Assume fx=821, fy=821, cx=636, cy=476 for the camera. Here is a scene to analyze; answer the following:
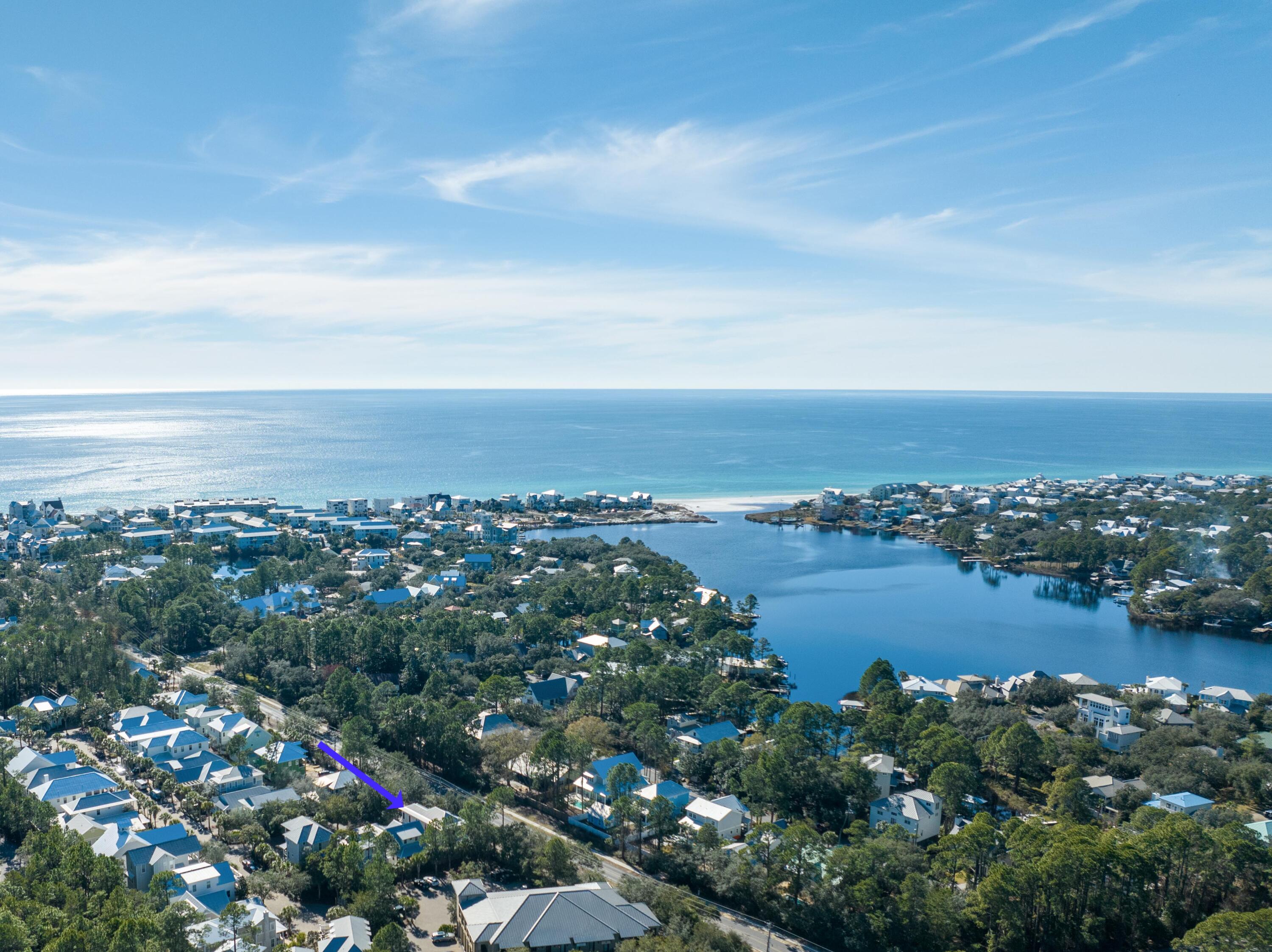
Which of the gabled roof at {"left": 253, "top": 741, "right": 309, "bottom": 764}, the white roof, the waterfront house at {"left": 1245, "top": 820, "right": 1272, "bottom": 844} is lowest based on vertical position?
the white roof

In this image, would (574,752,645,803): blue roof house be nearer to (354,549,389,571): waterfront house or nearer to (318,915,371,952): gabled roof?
(318,915,371,952): gabled roof

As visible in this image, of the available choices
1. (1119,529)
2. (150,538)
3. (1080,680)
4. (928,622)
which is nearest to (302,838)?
(1080,680)

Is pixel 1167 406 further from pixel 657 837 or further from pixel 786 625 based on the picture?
pixel 657 837

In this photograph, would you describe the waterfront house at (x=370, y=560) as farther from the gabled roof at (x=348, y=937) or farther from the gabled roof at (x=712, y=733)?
the gabled roof at (x=348, y=937)

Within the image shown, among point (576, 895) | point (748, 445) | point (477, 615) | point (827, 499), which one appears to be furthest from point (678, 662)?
point (748, 445)

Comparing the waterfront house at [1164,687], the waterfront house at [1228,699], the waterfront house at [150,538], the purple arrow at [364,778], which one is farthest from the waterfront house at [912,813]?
the waterfront house at [150,538]

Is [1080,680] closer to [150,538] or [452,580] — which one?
[452,580]

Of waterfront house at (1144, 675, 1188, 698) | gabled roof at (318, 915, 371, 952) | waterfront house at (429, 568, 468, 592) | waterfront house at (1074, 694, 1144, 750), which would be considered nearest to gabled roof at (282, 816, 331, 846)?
gabled roof at (318, 915, 371, 952)

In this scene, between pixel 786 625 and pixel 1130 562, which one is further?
pixel 1130 562
